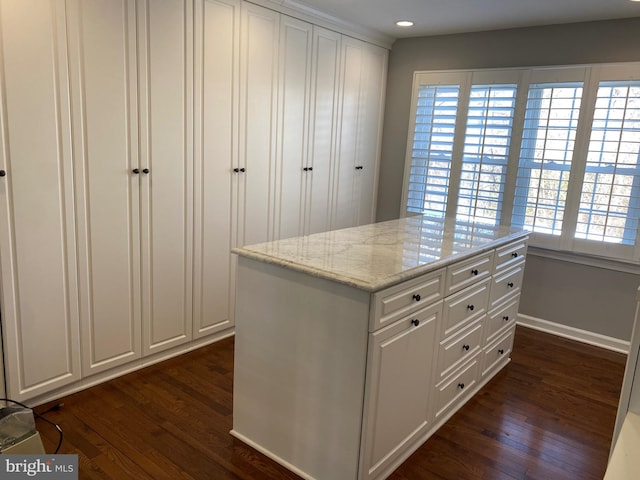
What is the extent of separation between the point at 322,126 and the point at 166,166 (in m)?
1.53

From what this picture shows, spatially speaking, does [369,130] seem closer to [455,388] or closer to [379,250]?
[379,250]

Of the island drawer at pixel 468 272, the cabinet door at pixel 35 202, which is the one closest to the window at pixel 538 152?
the island drawer at pixel 468 272

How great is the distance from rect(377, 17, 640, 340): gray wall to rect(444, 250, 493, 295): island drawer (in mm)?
1506

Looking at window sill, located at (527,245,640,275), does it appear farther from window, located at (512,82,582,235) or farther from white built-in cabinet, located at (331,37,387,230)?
white built-in cabinet, located at (331,37,387,230)

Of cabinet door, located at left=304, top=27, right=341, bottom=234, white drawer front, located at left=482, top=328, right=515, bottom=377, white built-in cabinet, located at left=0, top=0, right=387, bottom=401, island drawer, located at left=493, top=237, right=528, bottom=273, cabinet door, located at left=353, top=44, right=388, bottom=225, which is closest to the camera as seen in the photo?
white built-in cabinet, located at left=0, top=0, right=387, bottom=401

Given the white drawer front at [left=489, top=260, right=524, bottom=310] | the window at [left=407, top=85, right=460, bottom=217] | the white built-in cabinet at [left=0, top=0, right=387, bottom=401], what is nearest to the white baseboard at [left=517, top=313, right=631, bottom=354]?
the white drawer front at [left=489, top=260, right=524, bottom=310]

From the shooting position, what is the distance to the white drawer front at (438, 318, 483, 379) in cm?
244

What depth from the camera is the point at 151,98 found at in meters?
2.77

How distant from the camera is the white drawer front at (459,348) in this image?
8.02 feet

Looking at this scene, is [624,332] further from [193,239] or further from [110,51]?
[110,51]

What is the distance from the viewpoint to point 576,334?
3900 millimetres

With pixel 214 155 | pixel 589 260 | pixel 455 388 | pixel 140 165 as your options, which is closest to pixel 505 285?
pixel 455 388

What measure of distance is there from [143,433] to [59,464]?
1.61 feet

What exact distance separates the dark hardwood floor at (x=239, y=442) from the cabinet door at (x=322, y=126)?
4.88 feet
